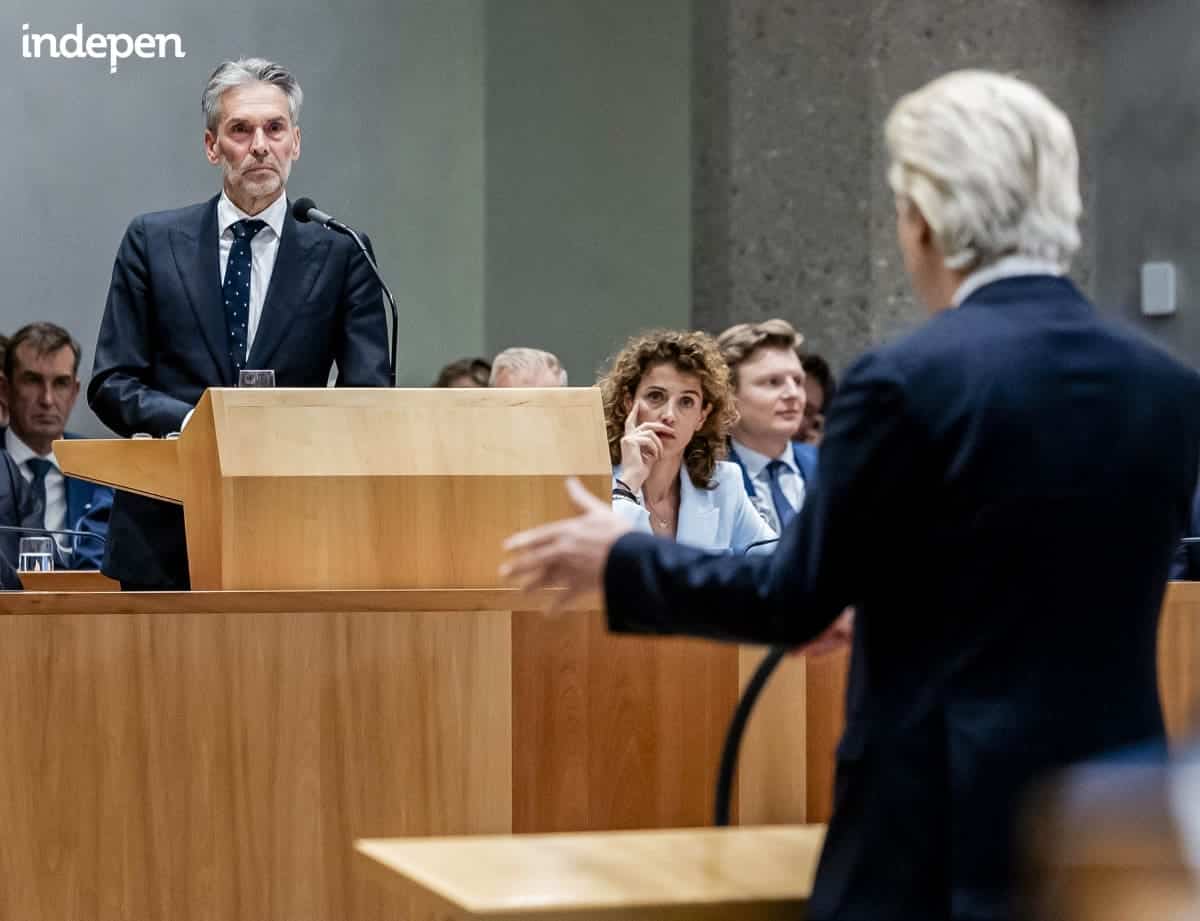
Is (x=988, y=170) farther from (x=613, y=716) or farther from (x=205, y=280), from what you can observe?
(x=205, y=280)

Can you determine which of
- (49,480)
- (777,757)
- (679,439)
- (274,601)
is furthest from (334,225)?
(49,480)

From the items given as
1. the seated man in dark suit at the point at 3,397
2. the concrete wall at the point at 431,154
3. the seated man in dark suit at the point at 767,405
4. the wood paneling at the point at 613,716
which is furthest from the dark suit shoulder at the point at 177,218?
the concrete wall at the point at 431,154

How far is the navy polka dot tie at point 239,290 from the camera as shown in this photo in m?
3.66

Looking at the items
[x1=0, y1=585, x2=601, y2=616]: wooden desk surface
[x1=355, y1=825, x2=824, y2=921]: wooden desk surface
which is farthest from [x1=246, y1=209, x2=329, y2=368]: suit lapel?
[x1=355, y1=825, x2=824, y2=921]: wooden desk surface

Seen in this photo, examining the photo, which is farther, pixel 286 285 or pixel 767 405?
pixel 767 405

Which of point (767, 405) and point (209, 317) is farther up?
point (209, 317)

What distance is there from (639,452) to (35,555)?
70.9 inches

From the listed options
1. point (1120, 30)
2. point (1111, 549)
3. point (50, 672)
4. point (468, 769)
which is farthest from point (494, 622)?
point (1120, 30)

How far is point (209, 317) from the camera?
3635 mm

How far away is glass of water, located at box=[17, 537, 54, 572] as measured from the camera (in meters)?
4.98

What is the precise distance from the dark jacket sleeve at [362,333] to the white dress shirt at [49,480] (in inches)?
98.1

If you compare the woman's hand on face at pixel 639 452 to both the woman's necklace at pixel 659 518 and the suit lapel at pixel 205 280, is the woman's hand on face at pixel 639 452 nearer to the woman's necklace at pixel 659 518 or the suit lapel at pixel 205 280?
the woman's necklace at pixel 659 518

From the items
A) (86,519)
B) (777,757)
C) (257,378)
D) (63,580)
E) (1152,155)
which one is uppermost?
(1152,155)

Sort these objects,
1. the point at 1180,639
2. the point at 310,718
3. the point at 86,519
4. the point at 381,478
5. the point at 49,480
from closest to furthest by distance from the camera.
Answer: the point at 310,718, the point at 381,478, the point at 1180,639, the point at 86,519, the point at 49,480
